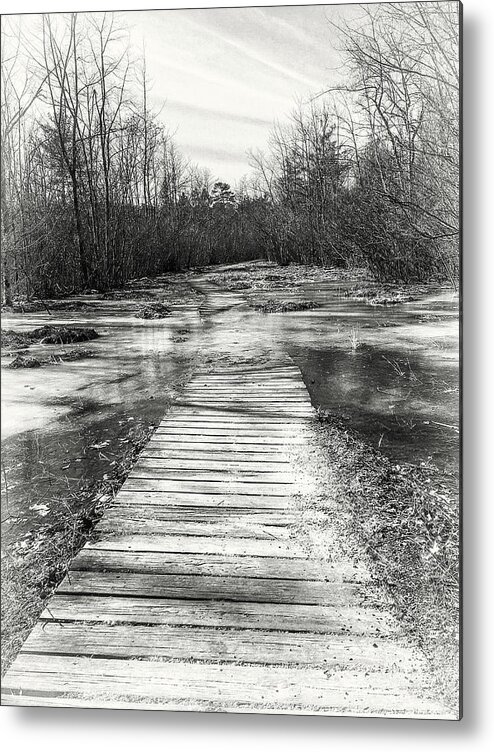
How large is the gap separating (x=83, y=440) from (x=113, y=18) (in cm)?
146

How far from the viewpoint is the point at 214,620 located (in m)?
1.83

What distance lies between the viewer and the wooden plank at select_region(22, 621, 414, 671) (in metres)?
1.78

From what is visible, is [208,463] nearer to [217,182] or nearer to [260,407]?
[260,407]

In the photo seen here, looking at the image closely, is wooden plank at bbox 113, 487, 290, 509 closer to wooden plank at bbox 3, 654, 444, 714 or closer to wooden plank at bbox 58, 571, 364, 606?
wooden plank at bbox 58, 571, 364, 606

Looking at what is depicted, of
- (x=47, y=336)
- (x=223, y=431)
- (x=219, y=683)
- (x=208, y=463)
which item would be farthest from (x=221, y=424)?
(x=219, y=683)

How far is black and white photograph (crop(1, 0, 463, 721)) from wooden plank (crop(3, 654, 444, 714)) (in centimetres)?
1

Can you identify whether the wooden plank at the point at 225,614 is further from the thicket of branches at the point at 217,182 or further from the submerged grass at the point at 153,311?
the thicket of branches at the point at 217,182

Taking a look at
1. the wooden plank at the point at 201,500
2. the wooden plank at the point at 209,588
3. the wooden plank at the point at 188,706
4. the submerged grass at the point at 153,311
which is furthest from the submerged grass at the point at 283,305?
the wooden plank at the point at 188,706

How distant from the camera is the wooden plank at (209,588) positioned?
1813 mm

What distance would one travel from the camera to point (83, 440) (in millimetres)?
2086

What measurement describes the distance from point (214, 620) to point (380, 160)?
5.16 feet

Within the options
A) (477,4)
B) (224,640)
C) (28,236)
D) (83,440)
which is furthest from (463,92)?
(224,640)

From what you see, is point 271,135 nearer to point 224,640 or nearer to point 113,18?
point 113,18

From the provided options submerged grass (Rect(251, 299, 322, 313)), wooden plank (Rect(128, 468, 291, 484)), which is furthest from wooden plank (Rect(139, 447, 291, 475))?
submerged grass (Rect(251, 299, 322, 313))
